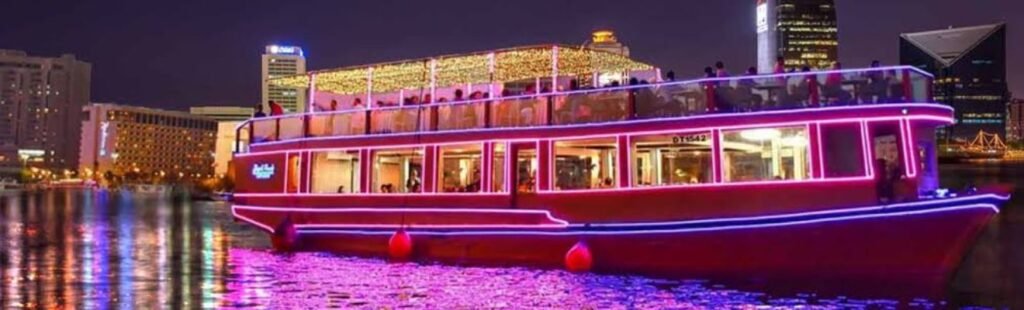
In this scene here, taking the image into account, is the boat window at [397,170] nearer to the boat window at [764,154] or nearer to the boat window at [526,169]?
the boat window at [526,169]

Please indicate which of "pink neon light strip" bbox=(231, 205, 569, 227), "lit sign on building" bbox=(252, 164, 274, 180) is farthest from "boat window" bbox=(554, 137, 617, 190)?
"lit sign on building" bbox=(252, 164, 274, 180)

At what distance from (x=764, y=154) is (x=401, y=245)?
8.39 m

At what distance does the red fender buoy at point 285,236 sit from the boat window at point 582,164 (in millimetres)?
7696

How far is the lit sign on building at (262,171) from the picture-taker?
2689 cm

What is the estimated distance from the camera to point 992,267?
90.4ft

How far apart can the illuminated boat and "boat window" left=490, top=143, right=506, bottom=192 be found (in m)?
0.06

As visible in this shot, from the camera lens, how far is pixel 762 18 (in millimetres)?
196250

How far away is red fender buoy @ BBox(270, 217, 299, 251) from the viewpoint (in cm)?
2614

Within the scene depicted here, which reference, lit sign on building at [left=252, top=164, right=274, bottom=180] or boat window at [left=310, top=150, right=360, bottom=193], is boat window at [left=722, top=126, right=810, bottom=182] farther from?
lit sign on building at [left=252, top=164, right=274, bottom=180]

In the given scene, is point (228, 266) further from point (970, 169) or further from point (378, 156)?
point (970, 169)

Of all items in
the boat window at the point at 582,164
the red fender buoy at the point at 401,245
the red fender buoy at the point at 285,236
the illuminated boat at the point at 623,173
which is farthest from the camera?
the red fender buoy at the point at 285,236

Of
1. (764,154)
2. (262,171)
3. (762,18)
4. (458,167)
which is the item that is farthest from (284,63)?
(762,18)

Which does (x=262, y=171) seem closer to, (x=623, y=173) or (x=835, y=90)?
(x=623, y=173)

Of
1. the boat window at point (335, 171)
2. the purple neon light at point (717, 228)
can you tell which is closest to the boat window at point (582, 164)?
the purple neon light at point (717, 228)
